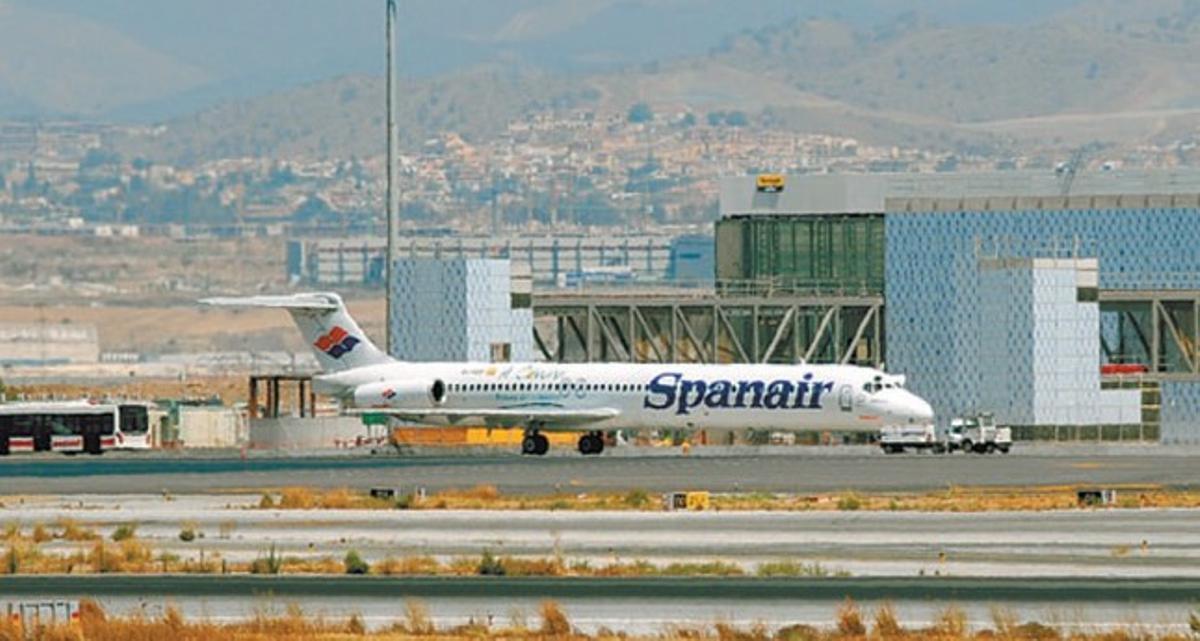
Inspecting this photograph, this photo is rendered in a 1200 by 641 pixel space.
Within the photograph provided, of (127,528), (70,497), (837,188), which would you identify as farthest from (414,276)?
(127,528)

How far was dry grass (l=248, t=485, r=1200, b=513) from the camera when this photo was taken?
230ft

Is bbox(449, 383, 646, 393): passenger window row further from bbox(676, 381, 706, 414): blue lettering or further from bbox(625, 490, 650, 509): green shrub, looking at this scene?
bbox(625, 490, 650, 509): green shrub

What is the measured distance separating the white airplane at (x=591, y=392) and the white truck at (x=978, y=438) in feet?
6.63

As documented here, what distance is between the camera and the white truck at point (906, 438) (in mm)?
107688

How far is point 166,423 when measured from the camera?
146625 millimetres

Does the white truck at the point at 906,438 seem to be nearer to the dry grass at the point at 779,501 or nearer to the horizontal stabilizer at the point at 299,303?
the horizontal stabilizer at the point at 299,303

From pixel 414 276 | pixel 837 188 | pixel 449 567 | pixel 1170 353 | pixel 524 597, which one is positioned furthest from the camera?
pixel 837 188

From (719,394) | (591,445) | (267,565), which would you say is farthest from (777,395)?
(267,565)

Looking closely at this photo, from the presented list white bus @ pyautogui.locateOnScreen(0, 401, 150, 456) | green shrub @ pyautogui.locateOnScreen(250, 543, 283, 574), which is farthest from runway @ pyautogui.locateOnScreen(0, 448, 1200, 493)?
green shrub @ pyautogui.locateOnScreen(250, 543, 283, 574)

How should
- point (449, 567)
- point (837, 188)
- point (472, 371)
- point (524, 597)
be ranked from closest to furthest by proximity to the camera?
1. point (524, 597)
2. point (449, 567)
3. point (472, 371)
4. point (837, 188)

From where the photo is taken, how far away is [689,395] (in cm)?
10812

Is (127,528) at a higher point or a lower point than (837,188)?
lower

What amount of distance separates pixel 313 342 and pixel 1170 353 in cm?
4217

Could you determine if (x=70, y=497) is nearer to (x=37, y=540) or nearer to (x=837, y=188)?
(x=37, y=540)
